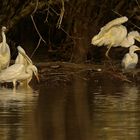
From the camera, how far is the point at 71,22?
69.6 feet

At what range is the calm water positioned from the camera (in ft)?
30.6

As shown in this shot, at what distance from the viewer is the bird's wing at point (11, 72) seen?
1570 centimetres

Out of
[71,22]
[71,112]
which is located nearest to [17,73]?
[71,112]

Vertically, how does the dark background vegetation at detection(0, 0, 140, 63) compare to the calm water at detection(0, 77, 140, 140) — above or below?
above

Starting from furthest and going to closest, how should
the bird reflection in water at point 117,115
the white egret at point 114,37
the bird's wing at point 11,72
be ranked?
the white egret at point 114,37 < the bird's wing at point 11,72 < the bird reflection in water at point 117,115

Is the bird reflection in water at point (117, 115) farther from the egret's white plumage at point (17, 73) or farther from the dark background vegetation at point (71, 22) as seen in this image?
the dark background vegetation at point (71, 22)

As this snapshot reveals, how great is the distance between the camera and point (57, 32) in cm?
2356

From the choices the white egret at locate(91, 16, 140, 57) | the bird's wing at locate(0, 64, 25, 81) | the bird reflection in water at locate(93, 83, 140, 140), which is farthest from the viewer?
the white egret at locate(91, 16, 140, 57)

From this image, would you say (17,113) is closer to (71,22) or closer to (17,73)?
(17,73)

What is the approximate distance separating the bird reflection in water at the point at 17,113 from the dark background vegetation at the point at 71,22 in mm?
5307

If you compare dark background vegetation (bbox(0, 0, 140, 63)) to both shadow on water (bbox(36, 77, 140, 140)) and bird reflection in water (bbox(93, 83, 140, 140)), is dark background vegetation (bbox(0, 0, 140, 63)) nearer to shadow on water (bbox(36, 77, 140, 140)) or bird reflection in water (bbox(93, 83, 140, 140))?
shadow on water (bbox(36, 77, 140, 140))

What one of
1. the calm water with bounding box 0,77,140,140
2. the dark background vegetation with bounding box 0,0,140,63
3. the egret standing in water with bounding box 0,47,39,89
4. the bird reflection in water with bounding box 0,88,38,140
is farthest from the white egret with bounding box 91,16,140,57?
the bird reflection in water with bounding box 0,88,38,140

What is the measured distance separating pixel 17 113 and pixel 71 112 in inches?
29.4

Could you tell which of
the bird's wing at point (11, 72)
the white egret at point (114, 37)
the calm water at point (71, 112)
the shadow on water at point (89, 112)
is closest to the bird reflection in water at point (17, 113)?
the calm water at point (71, 112)
